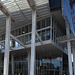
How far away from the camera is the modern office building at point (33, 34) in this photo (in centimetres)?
1886

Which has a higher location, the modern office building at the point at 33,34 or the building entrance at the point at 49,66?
the modern office building at the point at 33,34

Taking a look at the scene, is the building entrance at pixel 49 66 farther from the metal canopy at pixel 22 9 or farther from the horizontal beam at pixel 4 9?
the horizontal beam at pixel 4 9

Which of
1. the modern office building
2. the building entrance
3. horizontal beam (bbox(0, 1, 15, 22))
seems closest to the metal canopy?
the modern office building

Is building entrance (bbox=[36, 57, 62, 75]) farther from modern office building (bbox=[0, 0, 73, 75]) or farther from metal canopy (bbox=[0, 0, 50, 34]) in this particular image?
metal canopy (bbox=[0, 0, 50, 34])

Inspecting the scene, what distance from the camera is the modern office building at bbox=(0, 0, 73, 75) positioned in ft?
61.9

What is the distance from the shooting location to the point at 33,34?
1903cm

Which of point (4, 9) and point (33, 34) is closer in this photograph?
point (4, 9)

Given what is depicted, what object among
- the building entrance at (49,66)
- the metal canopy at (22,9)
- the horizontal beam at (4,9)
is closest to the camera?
the horizontal beam at (4,9)

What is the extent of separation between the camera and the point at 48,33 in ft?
80.0

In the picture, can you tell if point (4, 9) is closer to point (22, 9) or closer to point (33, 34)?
point (22, 9)

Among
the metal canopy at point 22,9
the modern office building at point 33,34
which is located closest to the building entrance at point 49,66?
the modern office building at point 33,34

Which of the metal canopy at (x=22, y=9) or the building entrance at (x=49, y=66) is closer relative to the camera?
the metal canopy at (x=22, y=9)

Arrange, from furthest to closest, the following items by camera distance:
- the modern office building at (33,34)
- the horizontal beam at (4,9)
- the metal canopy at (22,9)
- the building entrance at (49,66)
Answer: the building entrance at (49,66) < the modern office building at (33,34) < the metal canopy at (22,9) < the horizontal beam at (4,9)

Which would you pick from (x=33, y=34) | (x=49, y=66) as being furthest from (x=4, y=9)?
(x=49, y=66)
